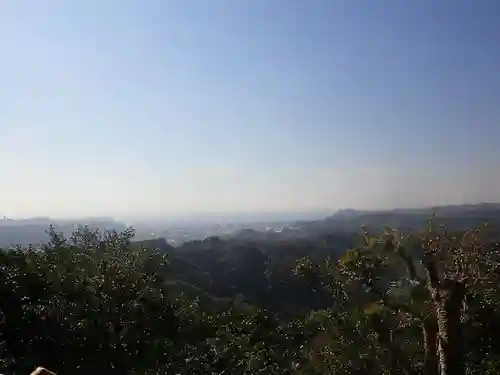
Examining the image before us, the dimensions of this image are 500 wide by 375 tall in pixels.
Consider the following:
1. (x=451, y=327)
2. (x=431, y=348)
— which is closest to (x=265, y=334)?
(x=431, y=348)

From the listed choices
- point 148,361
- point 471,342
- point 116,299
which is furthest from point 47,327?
point 471,342

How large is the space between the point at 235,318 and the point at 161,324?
10643 mm

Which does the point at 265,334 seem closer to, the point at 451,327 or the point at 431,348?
the point at 431,348

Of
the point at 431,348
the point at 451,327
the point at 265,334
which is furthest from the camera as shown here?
the point at 265,334

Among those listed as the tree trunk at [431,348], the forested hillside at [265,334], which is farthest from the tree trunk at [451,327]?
the tree trunk at [431,348]

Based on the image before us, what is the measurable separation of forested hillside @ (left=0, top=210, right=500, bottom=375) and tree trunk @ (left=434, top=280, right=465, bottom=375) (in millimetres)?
16

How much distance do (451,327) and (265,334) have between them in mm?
15842

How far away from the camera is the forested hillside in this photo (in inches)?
360

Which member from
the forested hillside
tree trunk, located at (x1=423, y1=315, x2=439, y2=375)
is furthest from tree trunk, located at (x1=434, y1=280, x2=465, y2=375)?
tree trunk, located at (x1=423, y1=315, x2=439, y2=375)

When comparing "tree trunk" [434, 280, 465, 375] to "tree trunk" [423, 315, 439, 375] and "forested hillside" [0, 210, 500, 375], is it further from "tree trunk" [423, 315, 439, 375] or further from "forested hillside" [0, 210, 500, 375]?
"tree trunk" [423, 315, 439, 375]

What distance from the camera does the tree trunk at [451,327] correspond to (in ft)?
26.4

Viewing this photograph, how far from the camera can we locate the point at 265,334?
2303 cm

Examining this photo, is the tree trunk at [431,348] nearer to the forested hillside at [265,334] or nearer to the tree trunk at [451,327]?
the forested hillside at [265,334]

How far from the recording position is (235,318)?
25.6 m
